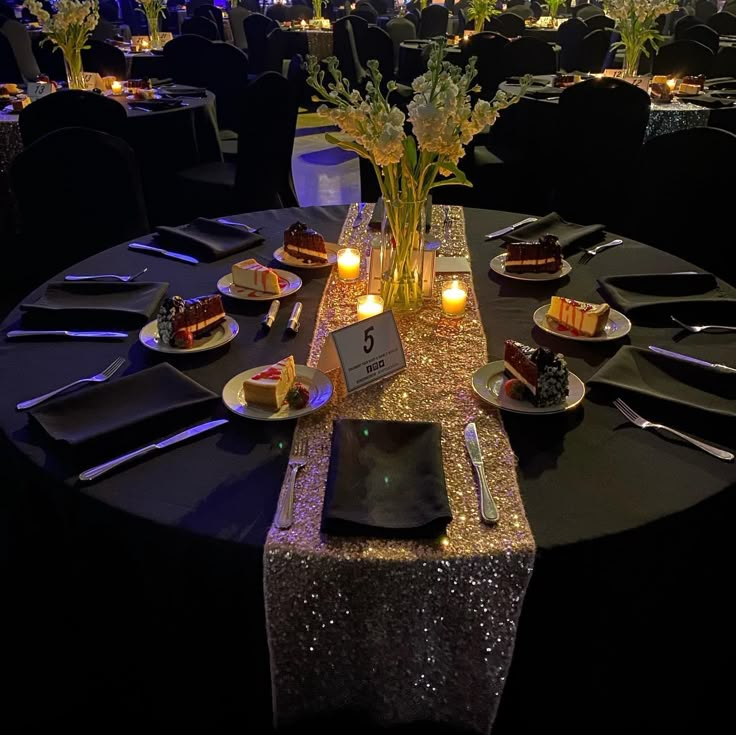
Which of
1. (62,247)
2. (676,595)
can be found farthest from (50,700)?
(62,247)

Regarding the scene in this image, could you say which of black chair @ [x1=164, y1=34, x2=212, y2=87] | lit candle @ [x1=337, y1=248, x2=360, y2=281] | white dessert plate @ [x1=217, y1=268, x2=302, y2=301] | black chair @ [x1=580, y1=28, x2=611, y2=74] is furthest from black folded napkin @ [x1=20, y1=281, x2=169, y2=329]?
black chair @ [x1=580, y1=28, x2=611, y2=74]

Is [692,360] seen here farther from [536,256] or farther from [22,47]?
[22,47]

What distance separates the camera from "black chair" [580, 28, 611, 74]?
6781mm

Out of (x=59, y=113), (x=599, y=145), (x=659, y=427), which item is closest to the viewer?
(x=659, y=427)

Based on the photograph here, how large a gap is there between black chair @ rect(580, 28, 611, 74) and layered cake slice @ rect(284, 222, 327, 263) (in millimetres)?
6067

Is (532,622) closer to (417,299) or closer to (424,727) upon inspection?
(424,727)

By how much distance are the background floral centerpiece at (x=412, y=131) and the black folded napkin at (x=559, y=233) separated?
492 mm

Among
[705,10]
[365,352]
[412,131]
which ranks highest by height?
[412,131]

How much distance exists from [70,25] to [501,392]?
368cm

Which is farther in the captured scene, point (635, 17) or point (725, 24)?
point (725, 24)

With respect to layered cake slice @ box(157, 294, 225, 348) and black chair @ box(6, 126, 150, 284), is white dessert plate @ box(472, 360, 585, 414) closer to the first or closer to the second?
layered cake slice @ box(157, 294, 225, 348)

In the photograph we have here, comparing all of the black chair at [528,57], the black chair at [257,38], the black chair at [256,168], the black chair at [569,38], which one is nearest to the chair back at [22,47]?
the black chair at [257,38]

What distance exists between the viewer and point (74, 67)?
3957mm

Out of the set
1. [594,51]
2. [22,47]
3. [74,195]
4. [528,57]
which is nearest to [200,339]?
[74,195]
